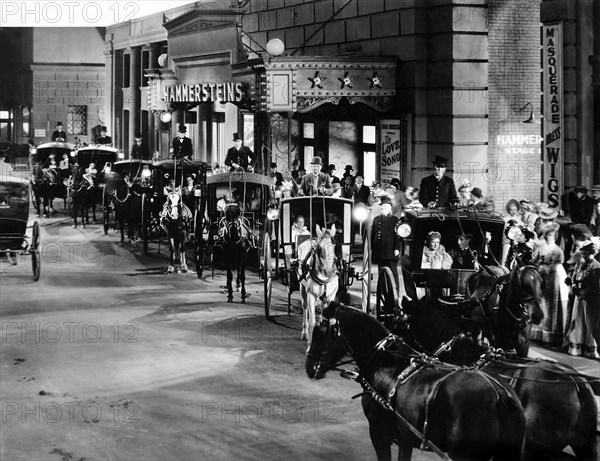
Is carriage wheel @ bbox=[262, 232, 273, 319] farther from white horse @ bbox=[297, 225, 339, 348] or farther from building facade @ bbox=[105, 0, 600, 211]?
building facade @ bbox=[105, 0, 600, 211]

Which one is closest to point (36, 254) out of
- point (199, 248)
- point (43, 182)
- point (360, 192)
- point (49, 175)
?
point (199, 248)

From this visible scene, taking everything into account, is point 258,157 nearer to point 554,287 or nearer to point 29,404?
point 554,287

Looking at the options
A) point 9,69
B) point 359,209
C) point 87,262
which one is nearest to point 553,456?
point 359,209

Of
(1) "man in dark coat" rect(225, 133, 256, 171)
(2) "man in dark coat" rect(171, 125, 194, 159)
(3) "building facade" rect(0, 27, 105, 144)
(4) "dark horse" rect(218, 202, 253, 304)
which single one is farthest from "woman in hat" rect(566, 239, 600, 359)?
(3) "building facade" rect(0, 27, 105, 144)

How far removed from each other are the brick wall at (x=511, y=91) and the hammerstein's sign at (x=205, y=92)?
24.0ft

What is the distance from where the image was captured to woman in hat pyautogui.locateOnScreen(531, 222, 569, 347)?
1479cm

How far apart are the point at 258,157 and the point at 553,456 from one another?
67.4ft

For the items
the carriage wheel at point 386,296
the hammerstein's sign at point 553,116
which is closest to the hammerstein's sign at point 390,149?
the hammerstein's sign at point 553,116

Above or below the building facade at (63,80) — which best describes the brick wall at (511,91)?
below

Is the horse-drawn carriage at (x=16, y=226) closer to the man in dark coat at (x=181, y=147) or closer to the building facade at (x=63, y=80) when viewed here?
the man in dark coat at (x=181, y=147)

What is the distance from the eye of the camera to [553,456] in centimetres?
838

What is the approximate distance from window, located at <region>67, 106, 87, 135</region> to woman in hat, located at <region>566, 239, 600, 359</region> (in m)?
42.3

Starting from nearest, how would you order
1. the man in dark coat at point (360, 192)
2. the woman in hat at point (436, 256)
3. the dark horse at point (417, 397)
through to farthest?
the dark horse at point (417, 397)
the woman in hat at point (436, 256)
the man in dark coat at point (360, 192)

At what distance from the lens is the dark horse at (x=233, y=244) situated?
18.9m
